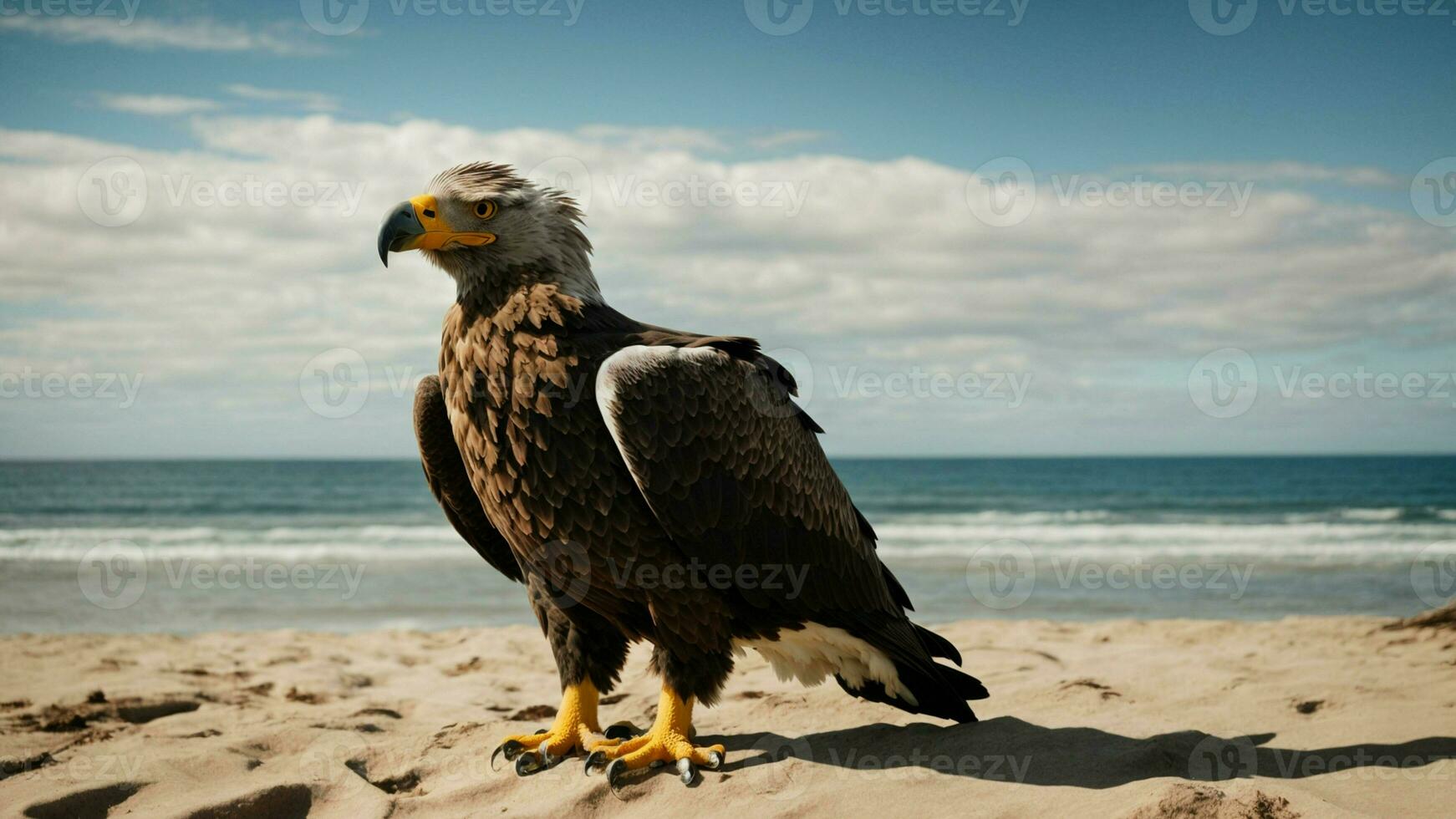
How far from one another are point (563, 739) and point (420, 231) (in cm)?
217

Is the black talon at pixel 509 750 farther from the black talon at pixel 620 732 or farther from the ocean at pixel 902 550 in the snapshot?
the ocean at pixel 902 550

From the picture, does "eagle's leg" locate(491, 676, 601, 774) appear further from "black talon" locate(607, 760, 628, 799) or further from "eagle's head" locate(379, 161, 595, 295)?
"eagle's head" locate(379, 161, 595, 295)

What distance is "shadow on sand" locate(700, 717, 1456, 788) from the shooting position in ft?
11.1

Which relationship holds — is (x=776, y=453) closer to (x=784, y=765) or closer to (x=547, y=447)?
(x=547, y=447)

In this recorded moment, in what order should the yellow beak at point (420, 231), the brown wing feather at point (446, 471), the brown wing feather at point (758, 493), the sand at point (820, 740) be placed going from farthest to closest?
1. the brown wing feather at point (446, 471)
2. the yellow beak at point (420, 231)
3. the brown wing feather at point (758, 493)
4. the sand at point (820, 740)

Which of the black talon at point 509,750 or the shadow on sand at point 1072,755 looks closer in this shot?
the shadow on sand at point 1072,755

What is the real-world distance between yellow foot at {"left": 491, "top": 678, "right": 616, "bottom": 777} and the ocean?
6.80 m

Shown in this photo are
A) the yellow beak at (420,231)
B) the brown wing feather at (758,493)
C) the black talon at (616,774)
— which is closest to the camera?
the brown wing feather at (758,493)

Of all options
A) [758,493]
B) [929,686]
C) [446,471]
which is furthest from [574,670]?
[929,686]

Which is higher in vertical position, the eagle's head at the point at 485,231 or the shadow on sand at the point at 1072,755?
the eagle's head at the point at 485,231

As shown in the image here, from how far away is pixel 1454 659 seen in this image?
5160 mm

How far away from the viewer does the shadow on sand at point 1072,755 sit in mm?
3369

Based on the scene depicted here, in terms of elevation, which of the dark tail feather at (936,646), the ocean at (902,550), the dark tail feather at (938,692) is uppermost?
the dark tail feather at (936,646)

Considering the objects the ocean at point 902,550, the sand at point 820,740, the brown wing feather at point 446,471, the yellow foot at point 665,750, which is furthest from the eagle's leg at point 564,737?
the ocean at point 902,550
